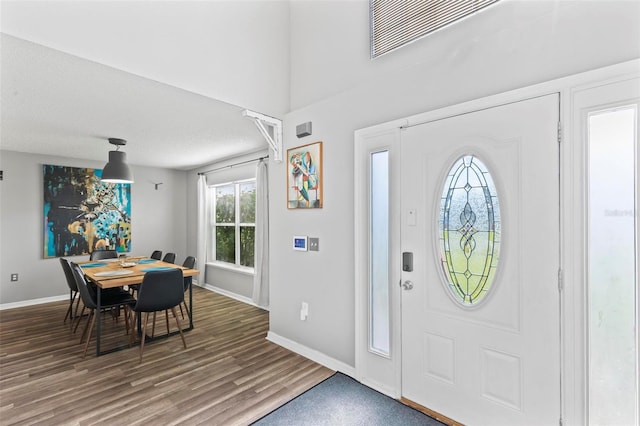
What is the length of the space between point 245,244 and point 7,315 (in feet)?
11.6

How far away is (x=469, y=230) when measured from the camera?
1942 millimetres

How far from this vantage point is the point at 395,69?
7.77ft

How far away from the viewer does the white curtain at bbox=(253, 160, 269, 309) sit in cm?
463

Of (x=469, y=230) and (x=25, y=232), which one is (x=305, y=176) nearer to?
(x=469, y=230)

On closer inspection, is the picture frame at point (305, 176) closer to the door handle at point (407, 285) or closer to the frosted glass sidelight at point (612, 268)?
the door handle at point (407, 285)

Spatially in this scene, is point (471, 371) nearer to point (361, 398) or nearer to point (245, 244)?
point (361, 398)

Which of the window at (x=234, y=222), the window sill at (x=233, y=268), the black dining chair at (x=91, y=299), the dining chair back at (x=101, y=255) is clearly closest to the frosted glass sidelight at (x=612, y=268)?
the black dining chair at (x=91, y=299)

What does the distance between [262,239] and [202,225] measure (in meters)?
Answer: 2.09

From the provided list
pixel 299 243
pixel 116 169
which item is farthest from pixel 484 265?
pixel 116 169

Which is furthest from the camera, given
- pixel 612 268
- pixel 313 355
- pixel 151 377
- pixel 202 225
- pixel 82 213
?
pixel 202 225

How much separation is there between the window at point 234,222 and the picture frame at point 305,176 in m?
2.25

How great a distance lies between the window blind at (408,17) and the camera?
6.59 ft

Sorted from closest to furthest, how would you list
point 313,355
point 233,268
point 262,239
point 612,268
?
point 612,268 < point 313,355 < point 262,239 < point 233,268

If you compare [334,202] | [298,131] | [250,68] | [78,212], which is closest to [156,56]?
[250,68]
